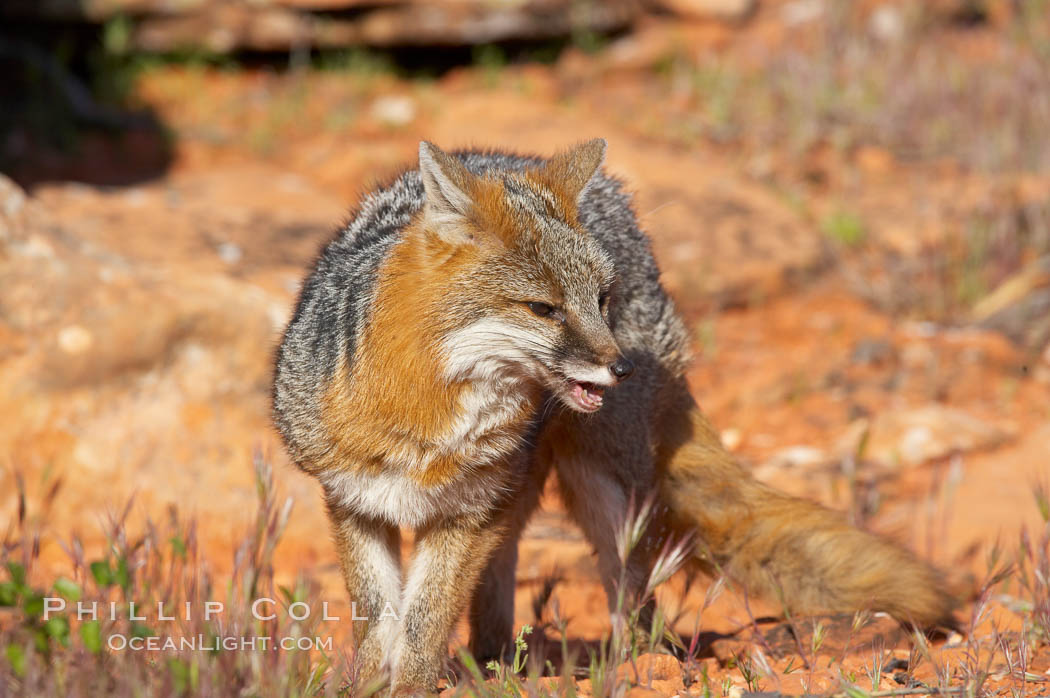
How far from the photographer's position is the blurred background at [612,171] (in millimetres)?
5652

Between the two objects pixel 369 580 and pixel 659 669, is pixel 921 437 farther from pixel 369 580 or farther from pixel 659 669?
pixel 369 580

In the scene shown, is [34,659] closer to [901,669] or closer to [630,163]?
[901,669]

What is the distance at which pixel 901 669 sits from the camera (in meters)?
3.90

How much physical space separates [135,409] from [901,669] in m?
3.82

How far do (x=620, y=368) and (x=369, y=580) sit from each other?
1.21 m

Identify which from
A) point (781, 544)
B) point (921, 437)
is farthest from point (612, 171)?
point (781, 544)

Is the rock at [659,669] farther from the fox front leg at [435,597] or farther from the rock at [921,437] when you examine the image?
the rock at [921,437]

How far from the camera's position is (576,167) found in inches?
155

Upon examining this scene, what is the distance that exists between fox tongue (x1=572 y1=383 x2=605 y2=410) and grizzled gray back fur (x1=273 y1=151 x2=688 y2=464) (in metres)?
0.73

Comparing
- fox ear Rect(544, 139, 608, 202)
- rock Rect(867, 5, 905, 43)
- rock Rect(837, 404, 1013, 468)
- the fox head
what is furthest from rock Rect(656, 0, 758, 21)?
the fox head

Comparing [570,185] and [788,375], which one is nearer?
[570,185]

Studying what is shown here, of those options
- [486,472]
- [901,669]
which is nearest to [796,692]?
[901,669]

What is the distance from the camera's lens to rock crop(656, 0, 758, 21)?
13.1 meters

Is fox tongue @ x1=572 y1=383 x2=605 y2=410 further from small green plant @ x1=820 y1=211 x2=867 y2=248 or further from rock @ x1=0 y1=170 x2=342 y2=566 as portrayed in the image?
small green plant @ x1=820 y1=211 x2=867 y2=248
